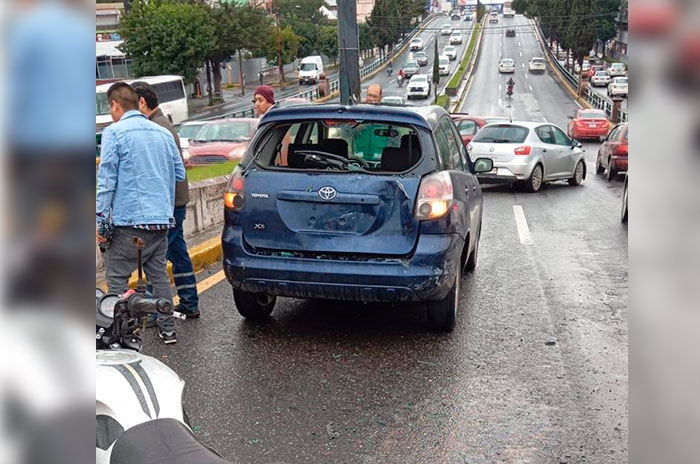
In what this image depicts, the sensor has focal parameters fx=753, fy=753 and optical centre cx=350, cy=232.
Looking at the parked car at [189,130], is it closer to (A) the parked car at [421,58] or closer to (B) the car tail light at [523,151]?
(B) the car tail light at [523,151]

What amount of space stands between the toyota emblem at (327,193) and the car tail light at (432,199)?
23.2 inches

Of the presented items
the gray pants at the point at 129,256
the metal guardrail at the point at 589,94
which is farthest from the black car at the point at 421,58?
the gray pants at the point at 129,256

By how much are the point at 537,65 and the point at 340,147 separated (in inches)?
3120

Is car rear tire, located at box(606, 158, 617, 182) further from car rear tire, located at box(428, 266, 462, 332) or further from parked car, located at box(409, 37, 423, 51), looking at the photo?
parked car, located at box(409, 37, 423, 51)

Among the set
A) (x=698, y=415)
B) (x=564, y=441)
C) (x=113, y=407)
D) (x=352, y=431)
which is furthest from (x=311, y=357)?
(x=698, y=415)

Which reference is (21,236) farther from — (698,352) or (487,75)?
(487,75)

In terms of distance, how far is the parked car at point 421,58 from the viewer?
296ft

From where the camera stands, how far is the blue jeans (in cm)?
594

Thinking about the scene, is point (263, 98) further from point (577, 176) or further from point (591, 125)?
point (591, 125)

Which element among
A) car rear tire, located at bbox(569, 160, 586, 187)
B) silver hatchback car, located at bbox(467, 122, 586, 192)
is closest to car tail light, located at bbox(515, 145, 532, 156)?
silver hatchback car, located at bbox(467, 122, 586, 192)

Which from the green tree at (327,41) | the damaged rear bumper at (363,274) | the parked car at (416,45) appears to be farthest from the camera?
the parked car at (416,45)

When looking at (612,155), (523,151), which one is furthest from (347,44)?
(612,155)

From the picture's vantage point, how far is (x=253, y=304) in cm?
604

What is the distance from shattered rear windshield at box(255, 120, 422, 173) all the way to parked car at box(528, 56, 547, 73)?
77761mm
